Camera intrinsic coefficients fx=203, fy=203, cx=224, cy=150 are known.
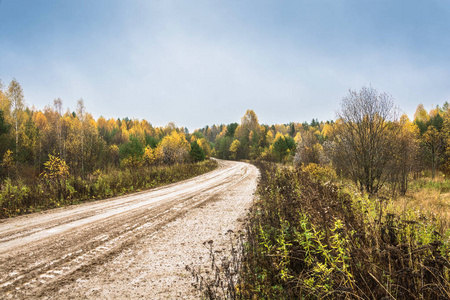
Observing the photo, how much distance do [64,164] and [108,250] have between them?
13.0 metres

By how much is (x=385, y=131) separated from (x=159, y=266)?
388 inches

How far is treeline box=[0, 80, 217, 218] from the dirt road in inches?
82.0

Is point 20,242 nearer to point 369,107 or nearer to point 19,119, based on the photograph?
point 369,107

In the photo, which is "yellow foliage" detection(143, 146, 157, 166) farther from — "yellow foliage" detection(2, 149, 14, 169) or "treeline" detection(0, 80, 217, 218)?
"yellow foliage" detection(2, 149, 14, 169)

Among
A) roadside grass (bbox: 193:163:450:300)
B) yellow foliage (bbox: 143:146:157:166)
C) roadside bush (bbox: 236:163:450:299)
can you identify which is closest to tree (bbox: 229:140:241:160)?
yellow foliage (bbox: 143:146:157:166)

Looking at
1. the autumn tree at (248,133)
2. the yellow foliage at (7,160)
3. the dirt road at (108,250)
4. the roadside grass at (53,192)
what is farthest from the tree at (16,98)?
the autumn tree at (248,133)

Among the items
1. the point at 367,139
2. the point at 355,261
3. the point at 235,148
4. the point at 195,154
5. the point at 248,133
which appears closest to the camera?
the point at 355,261

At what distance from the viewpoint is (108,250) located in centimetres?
422

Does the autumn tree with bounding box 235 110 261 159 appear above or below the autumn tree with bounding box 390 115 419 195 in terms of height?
above

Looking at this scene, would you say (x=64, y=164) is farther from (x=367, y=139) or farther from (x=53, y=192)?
(x=367, y=139)

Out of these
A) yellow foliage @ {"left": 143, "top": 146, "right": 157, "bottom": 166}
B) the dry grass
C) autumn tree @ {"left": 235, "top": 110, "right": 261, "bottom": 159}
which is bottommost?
the dry grass

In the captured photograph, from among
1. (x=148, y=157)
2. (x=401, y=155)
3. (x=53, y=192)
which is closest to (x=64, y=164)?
(x=53, y=192)

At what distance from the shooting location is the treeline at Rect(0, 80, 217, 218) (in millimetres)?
8828

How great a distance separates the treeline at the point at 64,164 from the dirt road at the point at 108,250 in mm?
2082
